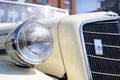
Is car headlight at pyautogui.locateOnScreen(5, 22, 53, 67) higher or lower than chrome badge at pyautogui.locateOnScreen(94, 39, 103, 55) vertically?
higher

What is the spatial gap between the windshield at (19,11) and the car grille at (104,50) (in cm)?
103

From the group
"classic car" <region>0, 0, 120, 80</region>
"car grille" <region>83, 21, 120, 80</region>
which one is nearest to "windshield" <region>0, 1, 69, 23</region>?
"classic car" <region>0, 0, 120, 80</region>

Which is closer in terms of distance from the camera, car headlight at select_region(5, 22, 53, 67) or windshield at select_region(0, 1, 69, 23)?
car headlight at select_region(5, 22, 53, 67)

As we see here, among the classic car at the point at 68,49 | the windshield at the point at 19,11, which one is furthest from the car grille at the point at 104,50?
the windshield at the point at 19,11

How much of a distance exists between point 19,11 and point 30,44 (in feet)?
4.49

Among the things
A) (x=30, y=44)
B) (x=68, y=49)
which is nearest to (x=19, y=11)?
(x=68, y=49)

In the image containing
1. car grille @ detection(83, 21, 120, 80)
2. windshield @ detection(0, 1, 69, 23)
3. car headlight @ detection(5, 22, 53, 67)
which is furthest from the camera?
windshield @ detection(0, 1, 69, 23)

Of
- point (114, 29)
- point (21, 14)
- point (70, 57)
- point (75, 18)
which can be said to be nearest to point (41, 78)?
point (70, 57)

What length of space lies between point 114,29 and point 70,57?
432 millimetres

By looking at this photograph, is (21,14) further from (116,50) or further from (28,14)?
(116,50)

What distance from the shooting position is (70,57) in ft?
7.79

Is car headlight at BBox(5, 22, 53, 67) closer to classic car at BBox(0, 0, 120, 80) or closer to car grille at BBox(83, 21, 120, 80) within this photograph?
classic car at BBox(0, 0, 120, 80)

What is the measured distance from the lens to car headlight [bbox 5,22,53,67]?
2.12 metres

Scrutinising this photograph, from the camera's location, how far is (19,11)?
3457 millimetres
